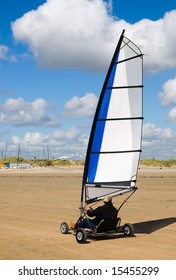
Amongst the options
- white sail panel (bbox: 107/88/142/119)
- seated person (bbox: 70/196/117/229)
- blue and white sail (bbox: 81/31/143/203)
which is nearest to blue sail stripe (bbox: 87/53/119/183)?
blue and white sail (bbox: 81/31/143/203)

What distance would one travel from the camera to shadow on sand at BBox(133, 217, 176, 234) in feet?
40.1

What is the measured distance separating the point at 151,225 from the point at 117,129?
3.37m

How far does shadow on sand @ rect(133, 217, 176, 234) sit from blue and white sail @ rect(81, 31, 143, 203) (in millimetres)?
1743

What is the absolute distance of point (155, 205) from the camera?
60.4ft

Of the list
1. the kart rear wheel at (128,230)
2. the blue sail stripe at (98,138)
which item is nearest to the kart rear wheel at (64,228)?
the blue sail stripe at (98,138)

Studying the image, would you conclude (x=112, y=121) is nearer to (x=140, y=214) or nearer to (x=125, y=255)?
(x=125, y=255)

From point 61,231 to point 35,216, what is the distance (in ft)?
11.2

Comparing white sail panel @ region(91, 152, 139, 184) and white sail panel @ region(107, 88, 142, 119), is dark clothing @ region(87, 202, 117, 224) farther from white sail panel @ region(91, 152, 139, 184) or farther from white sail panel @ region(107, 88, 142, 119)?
white sail panel @ region(107, 88, 142, 119)

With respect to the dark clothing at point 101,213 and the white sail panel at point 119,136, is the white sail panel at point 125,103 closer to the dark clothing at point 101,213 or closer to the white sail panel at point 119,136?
the white sail panel at point 119,136

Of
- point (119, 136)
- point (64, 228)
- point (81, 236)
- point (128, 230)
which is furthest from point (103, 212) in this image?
point (119, 136)

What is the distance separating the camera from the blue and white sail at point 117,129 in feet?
36.7

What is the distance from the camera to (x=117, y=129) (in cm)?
1132

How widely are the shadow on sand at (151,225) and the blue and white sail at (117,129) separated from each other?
174cm
